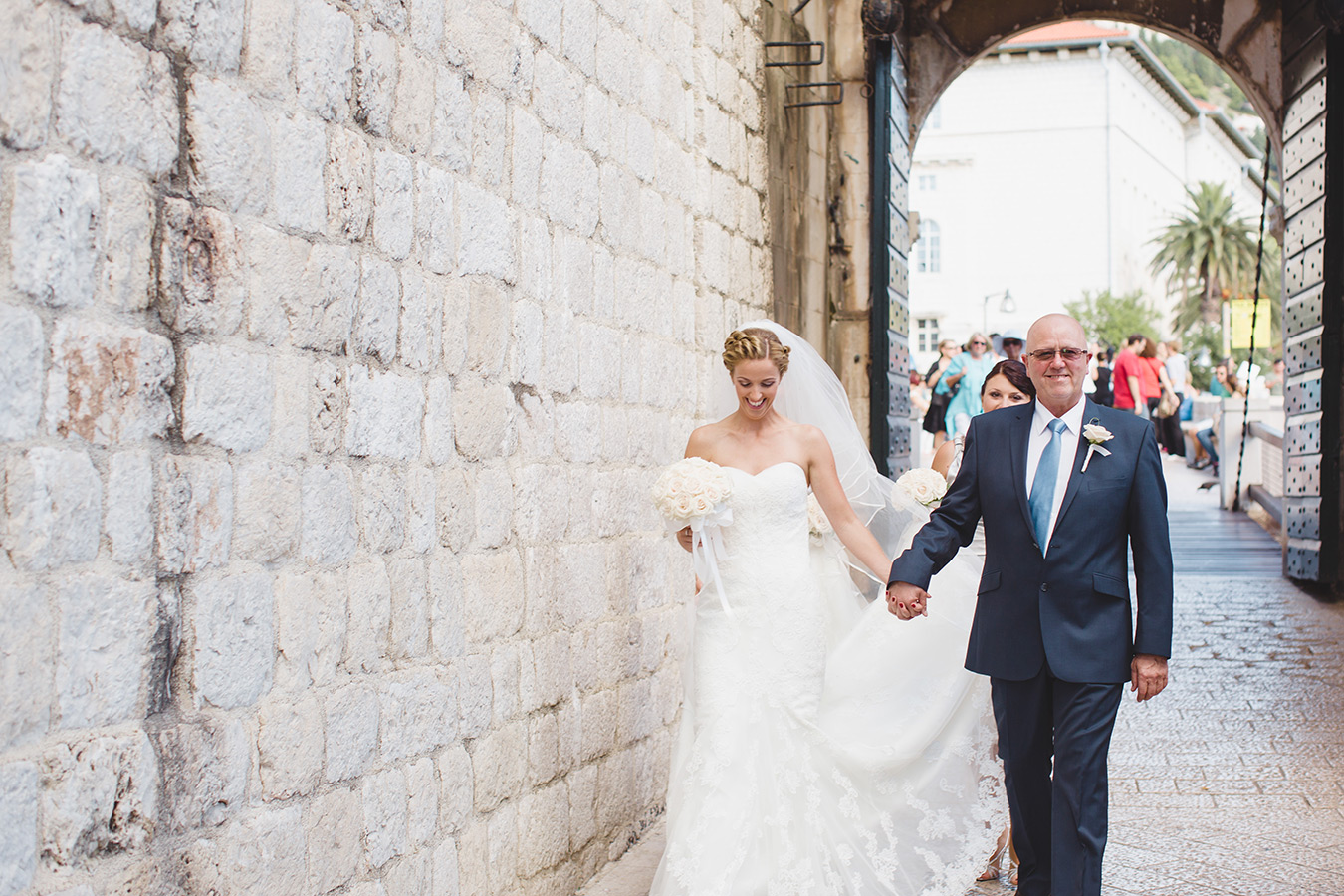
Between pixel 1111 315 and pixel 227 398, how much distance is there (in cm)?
4745

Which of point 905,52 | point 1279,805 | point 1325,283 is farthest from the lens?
point 905,52

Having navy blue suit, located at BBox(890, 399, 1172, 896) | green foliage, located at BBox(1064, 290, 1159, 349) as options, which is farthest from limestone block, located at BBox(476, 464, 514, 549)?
green foliage, located at BBox(1064, 290, 1159, 349)

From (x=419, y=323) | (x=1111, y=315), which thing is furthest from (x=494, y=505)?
(x=1111, y=315)

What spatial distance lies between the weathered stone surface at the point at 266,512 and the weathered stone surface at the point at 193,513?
43 mm

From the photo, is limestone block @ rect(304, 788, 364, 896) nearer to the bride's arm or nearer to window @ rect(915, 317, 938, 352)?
the bride's arm

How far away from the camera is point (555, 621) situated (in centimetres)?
466

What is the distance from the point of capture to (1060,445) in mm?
3920

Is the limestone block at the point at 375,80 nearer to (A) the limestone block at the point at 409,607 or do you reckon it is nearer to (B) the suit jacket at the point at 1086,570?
(A) the limestone block at the point at 409,607

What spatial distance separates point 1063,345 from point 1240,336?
1701 centimetres

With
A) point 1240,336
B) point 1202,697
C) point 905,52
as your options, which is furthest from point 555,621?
point 1240,336

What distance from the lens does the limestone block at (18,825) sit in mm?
2248

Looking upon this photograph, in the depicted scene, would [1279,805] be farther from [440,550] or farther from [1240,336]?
[1240,336]

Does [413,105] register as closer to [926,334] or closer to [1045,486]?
[1045,486]

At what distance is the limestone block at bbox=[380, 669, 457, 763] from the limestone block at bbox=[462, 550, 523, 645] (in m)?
0.25
